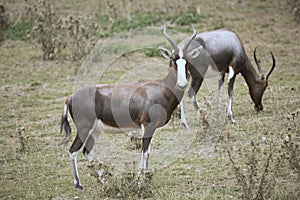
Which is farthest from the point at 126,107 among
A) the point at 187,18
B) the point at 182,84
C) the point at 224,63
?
the point at 187,18

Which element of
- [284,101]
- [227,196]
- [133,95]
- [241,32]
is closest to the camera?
[227,196]

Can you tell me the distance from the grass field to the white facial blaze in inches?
38.6

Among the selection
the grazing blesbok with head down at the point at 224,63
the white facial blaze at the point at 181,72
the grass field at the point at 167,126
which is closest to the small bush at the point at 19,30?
the grass field at the point at 167,126

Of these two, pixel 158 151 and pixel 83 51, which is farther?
pixel 83 51

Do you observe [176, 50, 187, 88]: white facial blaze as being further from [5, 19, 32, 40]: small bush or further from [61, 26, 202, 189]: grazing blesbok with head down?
[5, 19, 32, 40]: small bush

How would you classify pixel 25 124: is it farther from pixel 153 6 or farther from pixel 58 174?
pixel 153 6

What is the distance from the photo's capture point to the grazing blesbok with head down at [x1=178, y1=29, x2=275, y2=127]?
10.1 metres

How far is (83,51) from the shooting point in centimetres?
1444

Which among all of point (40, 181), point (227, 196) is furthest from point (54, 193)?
point (227, 196)

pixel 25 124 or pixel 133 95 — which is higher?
pixel 133 95

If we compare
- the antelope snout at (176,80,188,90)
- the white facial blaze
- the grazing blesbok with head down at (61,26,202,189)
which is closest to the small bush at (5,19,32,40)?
the grazing blesbok with head down at (61,26,202,189)

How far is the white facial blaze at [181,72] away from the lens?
7.25m

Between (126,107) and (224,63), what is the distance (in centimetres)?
345

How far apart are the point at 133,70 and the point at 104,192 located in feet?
24.1
